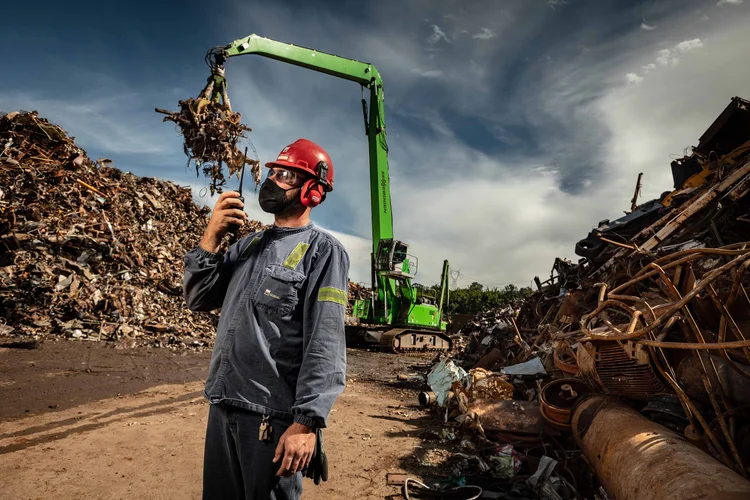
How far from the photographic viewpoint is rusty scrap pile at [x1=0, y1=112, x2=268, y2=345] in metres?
A: 8.84

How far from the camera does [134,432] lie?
396cm

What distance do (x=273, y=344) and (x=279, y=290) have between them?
208 mm

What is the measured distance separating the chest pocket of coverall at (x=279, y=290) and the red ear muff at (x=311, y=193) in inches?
14.4

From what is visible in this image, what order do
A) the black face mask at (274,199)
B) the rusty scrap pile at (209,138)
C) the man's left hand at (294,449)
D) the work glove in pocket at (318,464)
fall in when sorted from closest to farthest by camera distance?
the man's left hand at (294,449)
the work glove in pocket at (318,464)
the black face mask at (274,199)
the rusty scrap pile at (209,138)

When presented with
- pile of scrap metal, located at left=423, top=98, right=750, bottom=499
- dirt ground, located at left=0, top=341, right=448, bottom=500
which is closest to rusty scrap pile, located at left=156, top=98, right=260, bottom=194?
dirt ground, located at left=0, top=341, right=448, bottom=500

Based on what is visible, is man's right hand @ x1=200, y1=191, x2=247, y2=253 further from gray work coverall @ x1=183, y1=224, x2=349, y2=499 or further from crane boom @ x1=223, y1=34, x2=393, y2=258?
crane boom @ x1=223, y1=34, x2=393, y2=258

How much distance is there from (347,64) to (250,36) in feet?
12.0

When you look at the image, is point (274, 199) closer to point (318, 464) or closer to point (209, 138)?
point (318, 464)

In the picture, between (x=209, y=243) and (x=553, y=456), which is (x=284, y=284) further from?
(x=553, y=456)

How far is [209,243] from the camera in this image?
5.52 feet

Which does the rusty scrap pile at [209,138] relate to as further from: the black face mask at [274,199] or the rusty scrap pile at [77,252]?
the rusty scrap pile at [77,252]

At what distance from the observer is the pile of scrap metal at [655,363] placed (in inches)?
75.4

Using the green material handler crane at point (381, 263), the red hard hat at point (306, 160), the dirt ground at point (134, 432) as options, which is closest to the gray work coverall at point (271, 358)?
the red hard hat at point (306, 160)

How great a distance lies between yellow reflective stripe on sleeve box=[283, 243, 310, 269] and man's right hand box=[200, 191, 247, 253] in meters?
0.29
